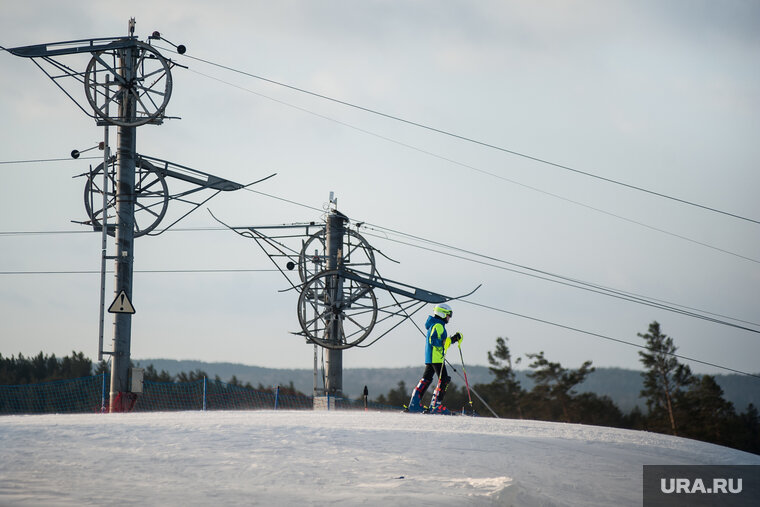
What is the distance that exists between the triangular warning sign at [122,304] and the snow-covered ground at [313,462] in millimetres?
8791

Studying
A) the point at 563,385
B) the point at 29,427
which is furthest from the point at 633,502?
the point at 563,385

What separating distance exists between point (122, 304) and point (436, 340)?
8684mm

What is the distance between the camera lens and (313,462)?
1001 centimetres

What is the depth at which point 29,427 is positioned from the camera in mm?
11281

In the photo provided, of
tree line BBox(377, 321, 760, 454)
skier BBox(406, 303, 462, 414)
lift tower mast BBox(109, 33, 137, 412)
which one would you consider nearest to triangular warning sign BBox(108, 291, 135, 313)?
lift tower mast BBox(109, 33, 137, 412)

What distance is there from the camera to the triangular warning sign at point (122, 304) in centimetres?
2136

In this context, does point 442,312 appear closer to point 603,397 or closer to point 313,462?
point 313,462

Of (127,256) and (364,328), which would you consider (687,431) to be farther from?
(127,256)

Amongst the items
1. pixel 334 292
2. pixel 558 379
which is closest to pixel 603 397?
pixel 558 379

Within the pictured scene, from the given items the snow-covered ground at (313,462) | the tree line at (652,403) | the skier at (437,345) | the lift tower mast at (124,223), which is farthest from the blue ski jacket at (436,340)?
the tree line at (652,403)

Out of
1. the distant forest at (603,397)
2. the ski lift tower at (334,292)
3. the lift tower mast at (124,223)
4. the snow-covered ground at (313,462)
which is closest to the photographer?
the snow-covered ground at (313,462)

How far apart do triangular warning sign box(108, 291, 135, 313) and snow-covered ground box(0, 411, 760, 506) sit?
879 cm

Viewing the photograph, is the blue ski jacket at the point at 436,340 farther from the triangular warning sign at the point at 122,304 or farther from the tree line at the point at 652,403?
the tree line at the point at 652,403

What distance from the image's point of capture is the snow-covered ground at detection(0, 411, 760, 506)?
28.2ft
